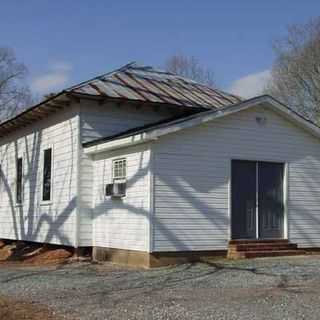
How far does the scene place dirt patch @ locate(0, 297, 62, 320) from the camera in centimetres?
892

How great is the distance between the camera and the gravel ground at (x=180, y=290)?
9094 millimetres

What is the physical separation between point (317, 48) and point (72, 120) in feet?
90.1

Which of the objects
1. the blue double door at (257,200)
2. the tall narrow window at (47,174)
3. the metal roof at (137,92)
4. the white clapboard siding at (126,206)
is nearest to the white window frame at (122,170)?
the white clapboard siding at (126,206)

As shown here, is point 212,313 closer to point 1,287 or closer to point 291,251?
point 1,287

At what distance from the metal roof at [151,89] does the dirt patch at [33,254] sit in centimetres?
466

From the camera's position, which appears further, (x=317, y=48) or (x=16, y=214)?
(x=317, y=48)

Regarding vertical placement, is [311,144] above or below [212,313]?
above

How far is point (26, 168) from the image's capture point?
22109 millimetres

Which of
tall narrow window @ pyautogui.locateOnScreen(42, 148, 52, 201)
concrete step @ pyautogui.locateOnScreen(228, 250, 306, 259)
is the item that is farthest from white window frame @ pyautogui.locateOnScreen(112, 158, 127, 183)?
tall narrow window @ pyautogui.locateOnScreen(42, 148, 52, 201)

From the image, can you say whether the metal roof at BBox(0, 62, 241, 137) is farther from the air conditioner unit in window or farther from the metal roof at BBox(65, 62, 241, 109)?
the air conditioner unit in window

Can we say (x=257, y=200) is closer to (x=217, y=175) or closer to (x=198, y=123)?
(x=217, y=175)

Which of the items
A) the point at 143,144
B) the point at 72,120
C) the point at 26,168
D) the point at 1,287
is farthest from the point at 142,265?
the point at 26,168

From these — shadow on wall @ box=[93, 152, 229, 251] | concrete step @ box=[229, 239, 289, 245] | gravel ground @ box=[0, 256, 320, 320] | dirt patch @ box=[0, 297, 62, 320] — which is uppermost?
shadow on wall @ box=[93, 152, 229, 251]

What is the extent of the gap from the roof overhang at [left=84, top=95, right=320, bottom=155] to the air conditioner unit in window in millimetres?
948
